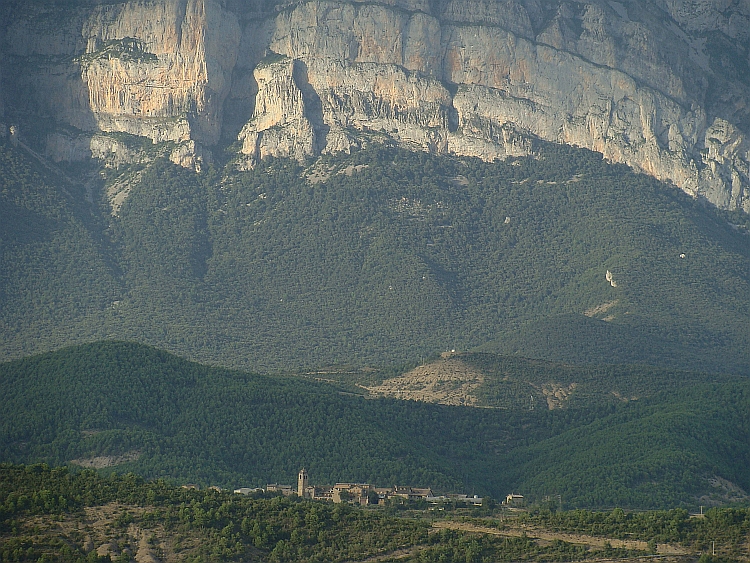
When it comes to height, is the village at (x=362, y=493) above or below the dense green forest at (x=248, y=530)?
above

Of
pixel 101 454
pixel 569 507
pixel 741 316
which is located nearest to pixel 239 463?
pixel 101 454

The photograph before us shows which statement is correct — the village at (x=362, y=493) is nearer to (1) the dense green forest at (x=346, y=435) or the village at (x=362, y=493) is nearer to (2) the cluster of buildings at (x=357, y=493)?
(2) the cluster of buildings at (x=357, y=493)

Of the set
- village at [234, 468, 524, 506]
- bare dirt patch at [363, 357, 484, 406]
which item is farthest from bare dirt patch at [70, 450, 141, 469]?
bare dirt patch at [363, 357, 484, 406]

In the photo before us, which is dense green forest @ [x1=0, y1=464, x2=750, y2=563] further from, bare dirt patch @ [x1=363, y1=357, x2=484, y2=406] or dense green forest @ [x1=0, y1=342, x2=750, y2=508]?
bare dirt patch @ [x1=363, y1=357, x2=484, y2=406]

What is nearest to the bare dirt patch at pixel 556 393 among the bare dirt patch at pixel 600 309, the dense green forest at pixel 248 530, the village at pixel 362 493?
the village at pixel 362 493

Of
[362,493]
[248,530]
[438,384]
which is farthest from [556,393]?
[248,530]
